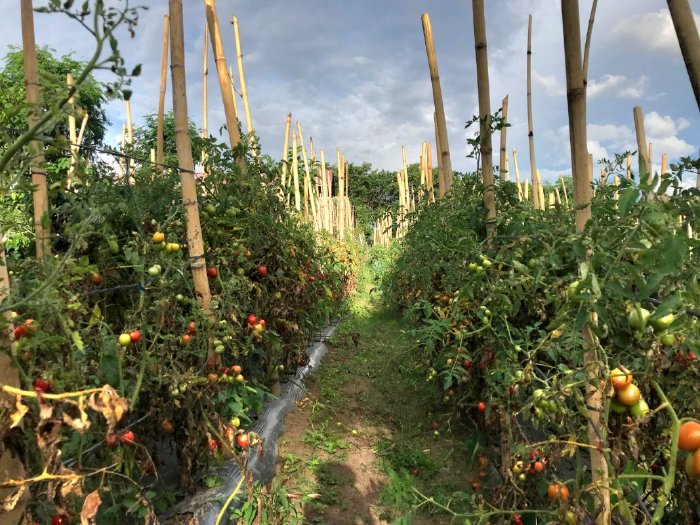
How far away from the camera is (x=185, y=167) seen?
196 cm

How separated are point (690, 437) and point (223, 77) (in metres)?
2.86

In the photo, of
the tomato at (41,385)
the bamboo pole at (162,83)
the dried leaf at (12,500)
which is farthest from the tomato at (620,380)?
the bamboo pole at (162,83)

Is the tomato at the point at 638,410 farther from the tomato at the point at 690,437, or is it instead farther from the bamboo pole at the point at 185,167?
the bamboo pole at the point at 185,167

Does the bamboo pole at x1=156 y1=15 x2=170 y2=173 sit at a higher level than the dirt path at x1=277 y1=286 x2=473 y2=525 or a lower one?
Answer: higher

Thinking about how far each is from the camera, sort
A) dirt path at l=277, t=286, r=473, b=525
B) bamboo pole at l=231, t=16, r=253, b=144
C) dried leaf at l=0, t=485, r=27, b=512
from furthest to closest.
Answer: bamboo pole at l=231, t=16, r=253, b=144
dirt path at l=277, t=286, r=473, b=525
dried leaf at l=0, t=485, r=27, b=512

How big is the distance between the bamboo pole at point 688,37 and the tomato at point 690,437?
669 millimetres

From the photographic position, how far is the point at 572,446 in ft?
2.92

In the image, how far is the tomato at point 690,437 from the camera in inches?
31.2

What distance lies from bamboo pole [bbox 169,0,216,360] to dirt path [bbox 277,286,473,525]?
1107mm

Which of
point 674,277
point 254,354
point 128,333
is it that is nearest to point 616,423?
point 674,277

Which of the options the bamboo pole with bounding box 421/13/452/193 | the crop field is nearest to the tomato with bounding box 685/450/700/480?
the crop field

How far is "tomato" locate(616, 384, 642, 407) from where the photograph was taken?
0.86 metres

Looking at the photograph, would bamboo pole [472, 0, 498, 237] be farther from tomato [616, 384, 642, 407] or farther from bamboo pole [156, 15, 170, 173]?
bamboo pole [156, 15, 170, 173]

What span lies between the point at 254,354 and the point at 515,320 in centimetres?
151
